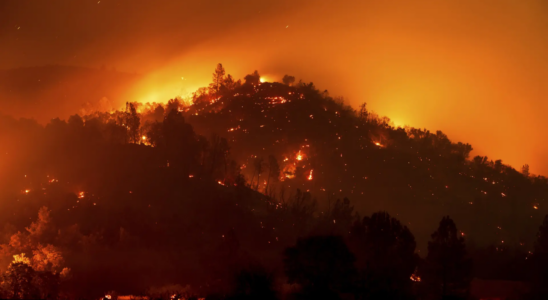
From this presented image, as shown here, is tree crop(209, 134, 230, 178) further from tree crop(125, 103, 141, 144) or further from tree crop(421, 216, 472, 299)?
tree crop(421, 216, 472, 299)

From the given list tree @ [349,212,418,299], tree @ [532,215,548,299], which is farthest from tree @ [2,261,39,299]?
tree @ [532,215,548,299]

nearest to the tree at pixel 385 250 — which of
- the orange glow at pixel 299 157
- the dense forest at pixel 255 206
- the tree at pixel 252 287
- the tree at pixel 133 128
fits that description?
the dense forest at pixel 255 206

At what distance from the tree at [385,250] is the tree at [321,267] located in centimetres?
736

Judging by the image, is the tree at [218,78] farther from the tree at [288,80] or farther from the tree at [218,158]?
the tree at [218,158]

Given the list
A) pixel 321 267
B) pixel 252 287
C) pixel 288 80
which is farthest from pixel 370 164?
pixel 252 287

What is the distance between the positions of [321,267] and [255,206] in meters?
53.6

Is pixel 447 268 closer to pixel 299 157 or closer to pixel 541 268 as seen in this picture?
pixel 541 268

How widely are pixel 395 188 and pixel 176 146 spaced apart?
7792 cm

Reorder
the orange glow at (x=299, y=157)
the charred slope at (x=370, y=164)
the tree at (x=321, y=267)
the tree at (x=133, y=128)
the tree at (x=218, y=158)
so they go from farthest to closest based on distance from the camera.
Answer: the orange glow at (x=299, y=157) < the charred slope at (x=370, y=164) < the tree at (x=133, y=128) < the tree at (x=218, y=158) < the tree at (x=321, y=267)

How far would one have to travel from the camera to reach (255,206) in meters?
95.1

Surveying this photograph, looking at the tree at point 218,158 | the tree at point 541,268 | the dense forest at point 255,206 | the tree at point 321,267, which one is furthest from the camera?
the tree at point 218,158

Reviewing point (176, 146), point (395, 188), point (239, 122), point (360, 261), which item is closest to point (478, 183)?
point (395, 188)

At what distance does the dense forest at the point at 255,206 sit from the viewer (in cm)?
4997

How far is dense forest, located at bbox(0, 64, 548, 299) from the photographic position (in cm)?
4997
